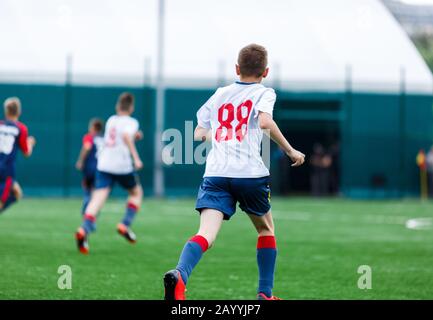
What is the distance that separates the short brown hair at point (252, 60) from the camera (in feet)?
23.8

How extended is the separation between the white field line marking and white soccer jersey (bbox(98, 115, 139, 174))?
21.0ft

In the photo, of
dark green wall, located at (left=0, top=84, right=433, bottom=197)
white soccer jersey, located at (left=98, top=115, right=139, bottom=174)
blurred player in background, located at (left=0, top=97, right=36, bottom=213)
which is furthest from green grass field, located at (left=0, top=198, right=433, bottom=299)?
dark green wall, located at (left=0, top=84, right=433, bottom=197)

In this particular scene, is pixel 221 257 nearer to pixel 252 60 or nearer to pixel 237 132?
pixel 237 132

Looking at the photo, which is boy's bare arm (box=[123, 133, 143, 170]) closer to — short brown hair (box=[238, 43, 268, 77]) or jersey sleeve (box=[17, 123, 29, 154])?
jersey sleeve (box=[17, 123, 29, 154])

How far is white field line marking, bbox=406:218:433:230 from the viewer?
1773cm

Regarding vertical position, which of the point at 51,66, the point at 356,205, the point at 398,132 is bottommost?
the point at 356,205

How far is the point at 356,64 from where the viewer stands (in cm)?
3544

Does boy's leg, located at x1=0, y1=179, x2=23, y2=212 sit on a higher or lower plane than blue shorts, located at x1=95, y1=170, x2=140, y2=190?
lower

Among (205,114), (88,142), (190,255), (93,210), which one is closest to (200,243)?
(190,255)

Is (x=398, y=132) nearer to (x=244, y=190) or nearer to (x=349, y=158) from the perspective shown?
(x=349, y=158)

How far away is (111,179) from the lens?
1341cm

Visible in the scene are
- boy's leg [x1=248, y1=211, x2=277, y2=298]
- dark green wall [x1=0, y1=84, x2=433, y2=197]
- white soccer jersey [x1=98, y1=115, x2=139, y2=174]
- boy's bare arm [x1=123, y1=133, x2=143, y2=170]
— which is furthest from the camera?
dark green wall [x1=0, y1=84, x2=433, y2=197]
